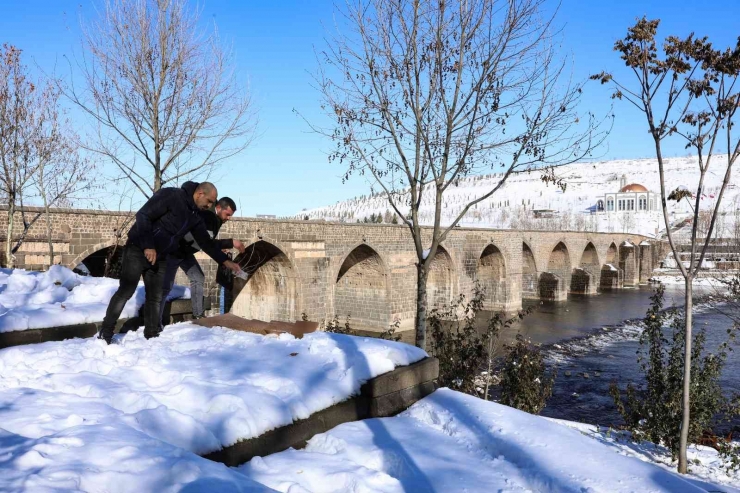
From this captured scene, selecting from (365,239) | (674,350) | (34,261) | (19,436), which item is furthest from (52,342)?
(365,239)

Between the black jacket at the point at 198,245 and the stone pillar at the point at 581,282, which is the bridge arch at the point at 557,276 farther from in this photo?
the black jacket at the point at 198,245

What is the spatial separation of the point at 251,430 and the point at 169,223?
7.61ft

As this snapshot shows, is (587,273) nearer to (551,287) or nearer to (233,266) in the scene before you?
(551,287)

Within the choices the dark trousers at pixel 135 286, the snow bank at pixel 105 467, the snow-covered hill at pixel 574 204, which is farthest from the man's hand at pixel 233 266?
the snow-covered hill at pixel 574 204

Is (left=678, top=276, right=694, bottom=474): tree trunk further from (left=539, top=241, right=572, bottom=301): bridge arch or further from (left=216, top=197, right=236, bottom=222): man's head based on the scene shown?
(left=539, top=241, right=572, bottom=301): bridge arch

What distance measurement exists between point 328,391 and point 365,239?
18.5m

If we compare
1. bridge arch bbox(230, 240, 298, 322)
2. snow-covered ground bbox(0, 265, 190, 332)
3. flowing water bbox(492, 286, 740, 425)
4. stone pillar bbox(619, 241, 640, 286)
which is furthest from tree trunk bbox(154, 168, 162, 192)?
stone pillar bbox(619, 241, 640, 286)

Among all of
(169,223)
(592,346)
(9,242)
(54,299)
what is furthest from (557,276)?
(169,223)

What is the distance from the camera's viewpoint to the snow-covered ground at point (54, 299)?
4.43 metres

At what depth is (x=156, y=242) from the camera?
468cm

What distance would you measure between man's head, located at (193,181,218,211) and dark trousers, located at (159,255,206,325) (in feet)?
1.68

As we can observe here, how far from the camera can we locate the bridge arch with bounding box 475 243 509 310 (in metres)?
30.9

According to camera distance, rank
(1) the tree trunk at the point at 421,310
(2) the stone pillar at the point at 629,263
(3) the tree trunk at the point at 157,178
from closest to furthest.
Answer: (1) the tree trunk at the point at 421,310 < (3) the tree trunk at the point at 157,178 < (2) the stone pillar at the point at 629,263

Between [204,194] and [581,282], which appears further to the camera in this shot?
[581,282]
